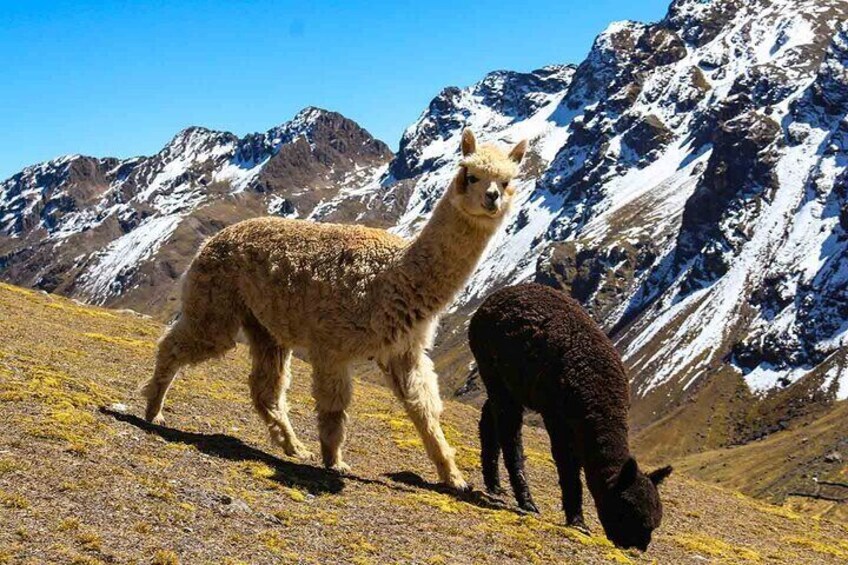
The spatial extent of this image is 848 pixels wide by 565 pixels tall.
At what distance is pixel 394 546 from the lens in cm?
1174

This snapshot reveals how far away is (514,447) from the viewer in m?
16.7

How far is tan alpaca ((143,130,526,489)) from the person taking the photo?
570 inches

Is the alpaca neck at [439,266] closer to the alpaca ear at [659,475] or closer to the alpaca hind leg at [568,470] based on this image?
the alpaca hind leg at [568,470]

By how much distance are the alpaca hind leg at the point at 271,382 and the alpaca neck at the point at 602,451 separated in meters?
5.51

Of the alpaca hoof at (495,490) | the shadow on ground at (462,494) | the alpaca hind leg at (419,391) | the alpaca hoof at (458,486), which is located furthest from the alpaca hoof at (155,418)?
the alpaca hoof at (495,490)

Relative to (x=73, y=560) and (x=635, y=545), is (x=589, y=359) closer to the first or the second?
(x=635, y=545)

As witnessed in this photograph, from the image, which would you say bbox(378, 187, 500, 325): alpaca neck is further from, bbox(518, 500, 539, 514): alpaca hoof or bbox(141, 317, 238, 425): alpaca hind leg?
bbox(518, 500, 539, 514): alpaca hoof

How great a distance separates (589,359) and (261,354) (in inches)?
253

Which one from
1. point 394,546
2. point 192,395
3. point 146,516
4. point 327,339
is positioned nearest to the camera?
point 146,516

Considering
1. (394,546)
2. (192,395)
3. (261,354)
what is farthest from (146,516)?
(192,395)

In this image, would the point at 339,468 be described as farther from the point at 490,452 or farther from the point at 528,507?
the point at 528,507

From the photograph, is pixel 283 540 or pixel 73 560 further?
pixel 283 540

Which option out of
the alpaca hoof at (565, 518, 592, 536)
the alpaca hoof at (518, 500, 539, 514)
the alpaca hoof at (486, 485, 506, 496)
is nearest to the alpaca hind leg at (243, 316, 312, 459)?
the alpaca hoof at (486, 485, 506, 496)

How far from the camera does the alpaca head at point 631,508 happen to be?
45.0 feet
